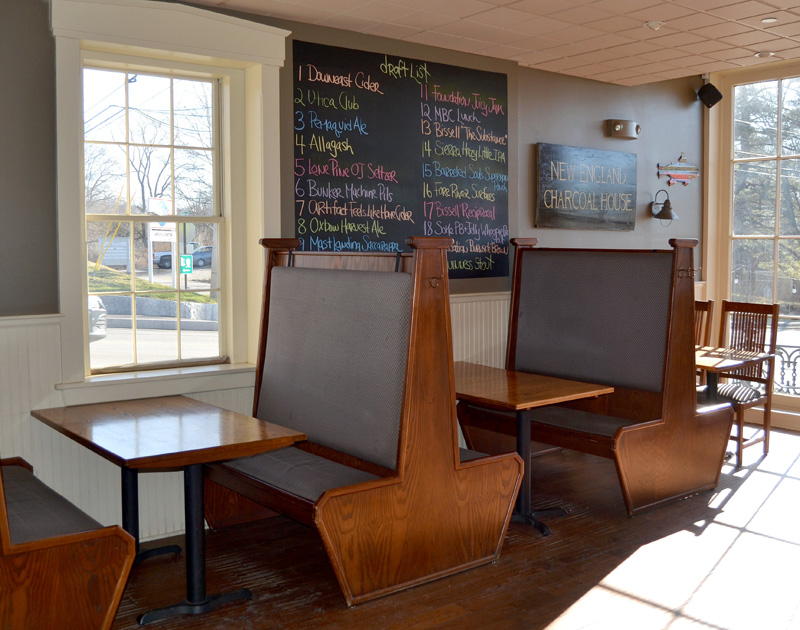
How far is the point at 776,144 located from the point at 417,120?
345 cm

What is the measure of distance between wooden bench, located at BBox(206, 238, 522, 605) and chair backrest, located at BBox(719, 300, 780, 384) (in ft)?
9.87

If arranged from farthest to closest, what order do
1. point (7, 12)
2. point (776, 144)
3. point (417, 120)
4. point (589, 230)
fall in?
point (776, 144)
point (589, 230)
point (417, 120)
point (7, 12)

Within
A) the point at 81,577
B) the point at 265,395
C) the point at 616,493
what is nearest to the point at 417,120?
the point at 265,395

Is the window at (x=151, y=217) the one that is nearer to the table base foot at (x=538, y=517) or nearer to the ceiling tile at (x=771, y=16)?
the table base foot at (x=538, y=517)

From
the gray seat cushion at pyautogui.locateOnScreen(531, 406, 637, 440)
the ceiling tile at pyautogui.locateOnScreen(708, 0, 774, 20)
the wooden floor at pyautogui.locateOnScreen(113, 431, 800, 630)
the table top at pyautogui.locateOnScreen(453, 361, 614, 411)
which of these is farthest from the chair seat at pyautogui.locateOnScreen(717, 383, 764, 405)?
the ceiling tile at pyautogui.locateOnScreen(708, 0, 774, 20)

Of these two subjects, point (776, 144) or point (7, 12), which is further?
point (776, 144)

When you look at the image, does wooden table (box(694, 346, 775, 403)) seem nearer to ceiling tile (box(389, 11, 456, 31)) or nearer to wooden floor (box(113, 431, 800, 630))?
wooden floor (box(113, 431, 800, 630))

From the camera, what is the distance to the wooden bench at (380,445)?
3115 mm

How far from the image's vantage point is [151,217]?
13.4 ft

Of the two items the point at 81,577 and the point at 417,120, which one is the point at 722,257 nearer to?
the point at 417,120

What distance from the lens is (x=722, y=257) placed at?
696 cm

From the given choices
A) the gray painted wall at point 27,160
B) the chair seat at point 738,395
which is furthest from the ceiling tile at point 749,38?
the gray painted wall at point 27,160

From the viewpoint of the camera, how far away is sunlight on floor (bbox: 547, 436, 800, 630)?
3027 millimetres

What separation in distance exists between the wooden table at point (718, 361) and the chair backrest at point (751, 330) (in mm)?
145
